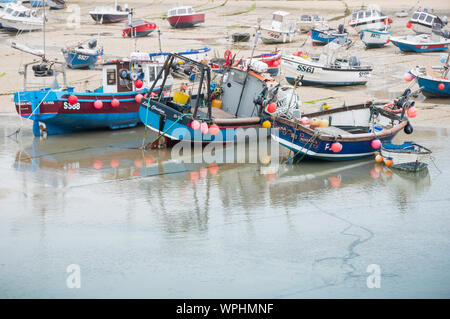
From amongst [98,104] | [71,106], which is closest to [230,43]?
[98,104]

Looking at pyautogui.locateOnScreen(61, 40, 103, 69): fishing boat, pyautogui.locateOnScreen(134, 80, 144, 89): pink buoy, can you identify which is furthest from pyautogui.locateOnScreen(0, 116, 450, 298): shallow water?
pyautogui.locateOnScreen(61, 40, 103, 69): fishing boat

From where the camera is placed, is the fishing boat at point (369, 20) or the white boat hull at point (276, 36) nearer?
the white boat hull at point (276, 36)

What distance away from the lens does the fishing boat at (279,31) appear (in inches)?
1242

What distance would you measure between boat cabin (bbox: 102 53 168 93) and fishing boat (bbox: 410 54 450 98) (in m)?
8.84

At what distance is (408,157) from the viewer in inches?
660

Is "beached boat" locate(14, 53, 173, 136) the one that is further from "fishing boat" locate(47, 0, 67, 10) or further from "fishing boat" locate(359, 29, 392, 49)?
"fishing boat" locate(47, 0, 67, 10)

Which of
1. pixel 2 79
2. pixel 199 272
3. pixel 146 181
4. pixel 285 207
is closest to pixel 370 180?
pixel 285 207

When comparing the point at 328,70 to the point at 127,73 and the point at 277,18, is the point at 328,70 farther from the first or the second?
the point at 277,18

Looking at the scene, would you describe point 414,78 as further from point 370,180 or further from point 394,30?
point 394,30

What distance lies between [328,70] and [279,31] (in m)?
7.70

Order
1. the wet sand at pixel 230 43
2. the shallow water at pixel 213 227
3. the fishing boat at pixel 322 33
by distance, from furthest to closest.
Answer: the fishing boat at pixel 322 33 < the wet sand at pixel 230 43 < the shallow water at pixel 213 227

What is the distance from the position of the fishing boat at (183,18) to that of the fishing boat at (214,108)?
1566cm

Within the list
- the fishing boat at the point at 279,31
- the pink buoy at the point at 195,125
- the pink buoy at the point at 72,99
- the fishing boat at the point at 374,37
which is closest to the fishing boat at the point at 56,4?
the fishing boat at the point at 279,31

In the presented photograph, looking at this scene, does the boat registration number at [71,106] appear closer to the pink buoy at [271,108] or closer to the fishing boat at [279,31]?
the pink buoy at [271,108]
